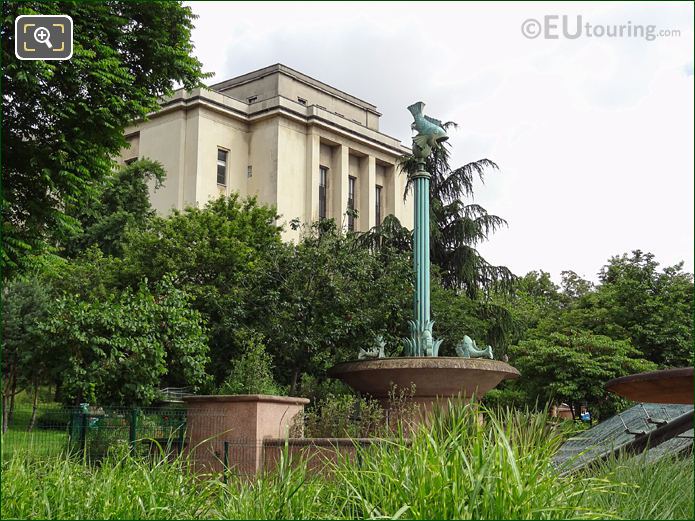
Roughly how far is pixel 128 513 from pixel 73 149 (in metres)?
8.49

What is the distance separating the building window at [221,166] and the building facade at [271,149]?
66 millimetres

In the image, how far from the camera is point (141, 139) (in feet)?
172

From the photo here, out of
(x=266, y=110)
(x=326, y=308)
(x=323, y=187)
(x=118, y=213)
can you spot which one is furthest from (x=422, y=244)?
(x=323, y=187)

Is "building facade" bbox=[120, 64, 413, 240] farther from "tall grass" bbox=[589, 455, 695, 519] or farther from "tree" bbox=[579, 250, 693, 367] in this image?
"tall grass" bbox=[589, 455, 695, 519]

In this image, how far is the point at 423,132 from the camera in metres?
16.0

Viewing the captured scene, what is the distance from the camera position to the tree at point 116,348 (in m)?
14.4

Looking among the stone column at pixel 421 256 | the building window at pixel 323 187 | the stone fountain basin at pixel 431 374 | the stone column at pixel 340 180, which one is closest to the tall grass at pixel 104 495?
the stone fountain basin at pixel 431 374

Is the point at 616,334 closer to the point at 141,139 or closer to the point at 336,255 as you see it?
the point at 336,255

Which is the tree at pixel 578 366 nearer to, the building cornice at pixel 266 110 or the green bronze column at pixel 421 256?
the green bronze column at pixel 421 256

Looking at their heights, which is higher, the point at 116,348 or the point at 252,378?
the point at 116,348

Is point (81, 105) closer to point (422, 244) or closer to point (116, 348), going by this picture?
point (116, 348)

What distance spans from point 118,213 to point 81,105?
23.6 metres

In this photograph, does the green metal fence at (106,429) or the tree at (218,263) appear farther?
the tree at (218,263)

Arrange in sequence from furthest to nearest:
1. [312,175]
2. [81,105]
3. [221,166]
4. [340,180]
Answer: [340,180] < [312,175] < [221,166] < [81,105]
